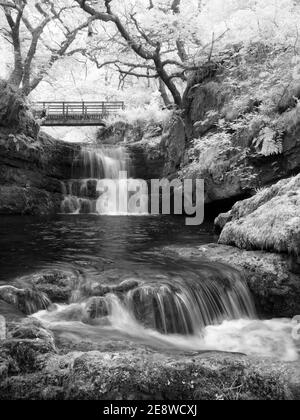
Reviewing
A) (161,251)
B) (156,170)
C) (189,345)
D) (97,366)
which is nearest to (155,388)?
(97,366)

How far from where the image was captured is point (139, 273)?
634cm

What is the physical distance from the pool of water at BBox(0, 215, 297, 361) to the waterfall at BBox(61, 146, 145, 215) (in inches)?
273

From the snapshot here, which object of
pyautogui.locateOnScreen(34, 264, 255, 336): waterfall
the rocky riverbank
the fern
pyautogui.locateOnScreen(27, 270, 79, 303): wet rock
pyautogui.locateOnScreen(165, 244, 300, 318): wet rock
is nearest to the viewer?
the rocky riverbank

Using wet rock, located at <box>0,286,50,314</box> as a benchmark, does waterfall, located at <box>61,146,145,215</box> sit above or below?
above

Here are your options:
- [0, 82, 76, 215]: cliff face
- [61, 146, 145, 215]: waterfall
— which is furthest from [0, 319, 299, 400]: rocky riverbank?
[61, 146, 145, 215]: waterfall

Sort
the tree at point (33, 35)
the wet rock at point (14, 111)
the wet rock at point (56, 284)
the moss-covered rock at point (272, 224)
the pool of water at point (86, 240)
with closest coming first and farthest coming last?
the wet rock at point (56, 284) < the moss-covered rock at point (272, 224) < the pool of water at point (86, 240) < the wet rock at point (14, 111) < the tree at point (33, 35)

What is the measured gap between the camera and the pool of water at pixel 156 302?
16.1 feet

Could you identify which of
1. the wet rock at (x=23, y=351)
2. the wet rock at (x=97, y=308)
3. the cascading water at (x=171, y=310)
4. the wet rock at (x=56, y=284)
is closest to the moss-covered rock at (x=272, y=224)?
the cascading water at (x=171, y=310)

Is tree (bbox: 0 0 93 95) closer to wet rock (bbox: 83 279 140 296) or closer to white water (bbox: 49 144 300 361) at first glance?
wet rock (bbox: 83 279 140 296)

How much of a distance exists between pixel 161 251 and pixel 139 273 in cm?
190

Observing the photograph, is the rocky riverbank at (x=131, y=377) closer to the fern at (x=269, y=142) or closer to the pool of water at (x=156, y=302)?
the pool of water at (x=156, y=302)

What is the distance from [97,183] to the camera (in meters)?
16.5

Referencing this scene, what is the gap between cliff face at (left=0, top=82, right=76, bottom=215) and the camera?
14.7m

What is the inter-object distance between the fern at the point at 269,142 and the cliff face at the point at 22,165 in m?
8.81
